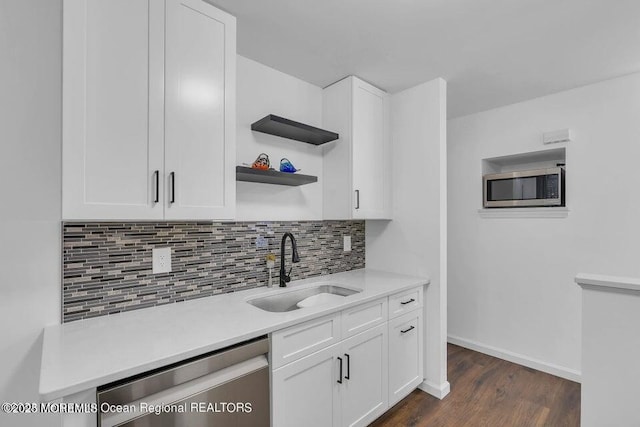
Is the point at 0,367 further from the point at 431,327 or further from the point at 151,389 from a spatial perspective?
the point at 431,327

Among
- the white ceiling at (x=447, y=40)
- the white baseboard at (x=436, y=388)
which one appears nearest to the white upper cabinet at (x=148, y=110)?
the white ceiling at (x=447, y=40)

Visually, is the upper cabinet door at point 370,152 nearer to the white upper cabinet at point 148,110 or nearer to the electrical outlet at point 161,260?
the white upper cabinet at point 148,110

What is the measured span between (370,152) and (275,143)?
2.49 feet

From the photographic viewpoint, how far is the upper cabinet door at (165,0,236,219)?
1398 mm

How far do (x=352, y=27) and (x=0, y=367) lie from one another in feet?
7.53

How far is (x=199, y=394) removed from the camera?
1124mm

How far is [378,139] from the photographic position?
8.24ft

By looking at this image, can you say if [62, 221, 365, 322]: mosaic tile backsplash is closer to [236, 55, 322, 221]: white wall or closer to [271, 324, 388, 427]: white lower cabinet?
[236, 55, 322, 221]: white wall

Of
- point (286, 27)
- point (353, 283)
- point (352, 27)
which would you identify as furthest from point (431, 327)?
point (286, 27)

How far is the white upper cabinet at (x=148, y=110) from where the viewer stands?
1179mm

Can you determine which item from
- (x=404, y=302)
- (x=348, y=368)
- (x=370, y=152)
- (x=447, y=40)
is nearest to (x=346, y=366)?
(x=348, y=368)

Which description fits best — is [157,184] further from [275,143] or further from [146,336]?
[275,143]

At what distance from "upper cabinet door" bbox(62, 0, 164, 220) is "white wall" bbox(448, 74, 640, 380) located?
291cm

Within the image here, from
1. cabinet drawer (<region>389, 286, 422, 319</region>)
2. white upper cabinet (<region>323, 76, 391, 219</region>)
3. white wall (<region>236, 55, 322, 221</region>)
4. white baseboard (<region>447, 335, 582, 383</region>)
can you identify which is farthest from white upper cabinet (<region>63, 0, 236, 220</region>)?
white baseboard (<region>447, 335, 582, 383</region>)
